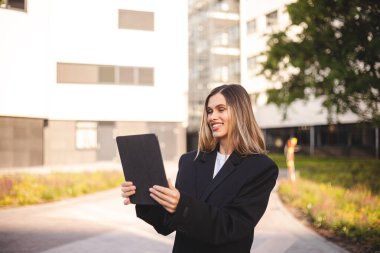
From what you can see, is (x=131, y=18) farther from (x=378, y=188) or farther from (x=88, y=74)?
(x=378, y=188)

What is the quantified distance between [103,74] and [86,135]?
4.14m

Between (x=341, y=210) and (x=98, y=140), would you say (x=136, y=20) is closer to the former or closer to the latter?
(x=98, y=140)

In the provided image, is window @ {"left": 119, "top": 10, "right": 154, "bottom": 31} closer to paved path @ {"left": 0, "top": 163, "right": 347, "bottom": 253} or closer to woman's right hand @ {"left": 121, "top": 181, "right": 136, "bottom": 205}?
paved path @ {"left": 0, "top": 163, "right": 347, "bottom": 253}

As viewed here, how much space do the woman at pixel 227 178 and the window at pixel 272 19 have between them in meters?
35.6

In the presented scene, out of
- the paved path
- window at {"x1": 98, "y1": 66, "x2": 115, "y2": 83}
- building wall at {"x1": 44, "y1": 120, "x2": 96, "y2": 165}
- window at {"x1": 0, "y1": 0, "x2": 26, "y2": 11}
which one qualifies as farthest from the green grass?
window at {"x1": 98, "y1": 66, "x2": 115, "y2": 83}

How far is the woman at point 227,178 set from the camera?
2373mm

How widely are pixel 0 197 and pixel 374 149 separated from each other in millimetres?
26132

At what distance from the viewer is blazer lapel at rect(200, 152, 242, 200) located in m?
2.51

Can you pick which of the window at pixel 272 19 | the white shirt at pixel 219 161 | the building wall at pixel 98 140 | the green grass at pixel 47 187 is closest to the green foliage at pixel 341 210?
the white shirt at pixel 219 161

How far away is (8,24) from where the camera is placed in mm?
23031

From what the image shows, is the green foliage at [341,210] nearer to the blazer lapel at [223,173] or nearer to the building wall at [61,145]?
the blazer lapel at [223,173]

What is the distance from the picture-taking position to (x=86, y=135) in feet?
96.3

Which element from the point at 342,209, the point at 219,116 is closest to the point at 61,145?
the point at 342,209

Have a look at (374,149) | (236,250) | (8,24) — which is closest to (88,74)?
(8,24)
